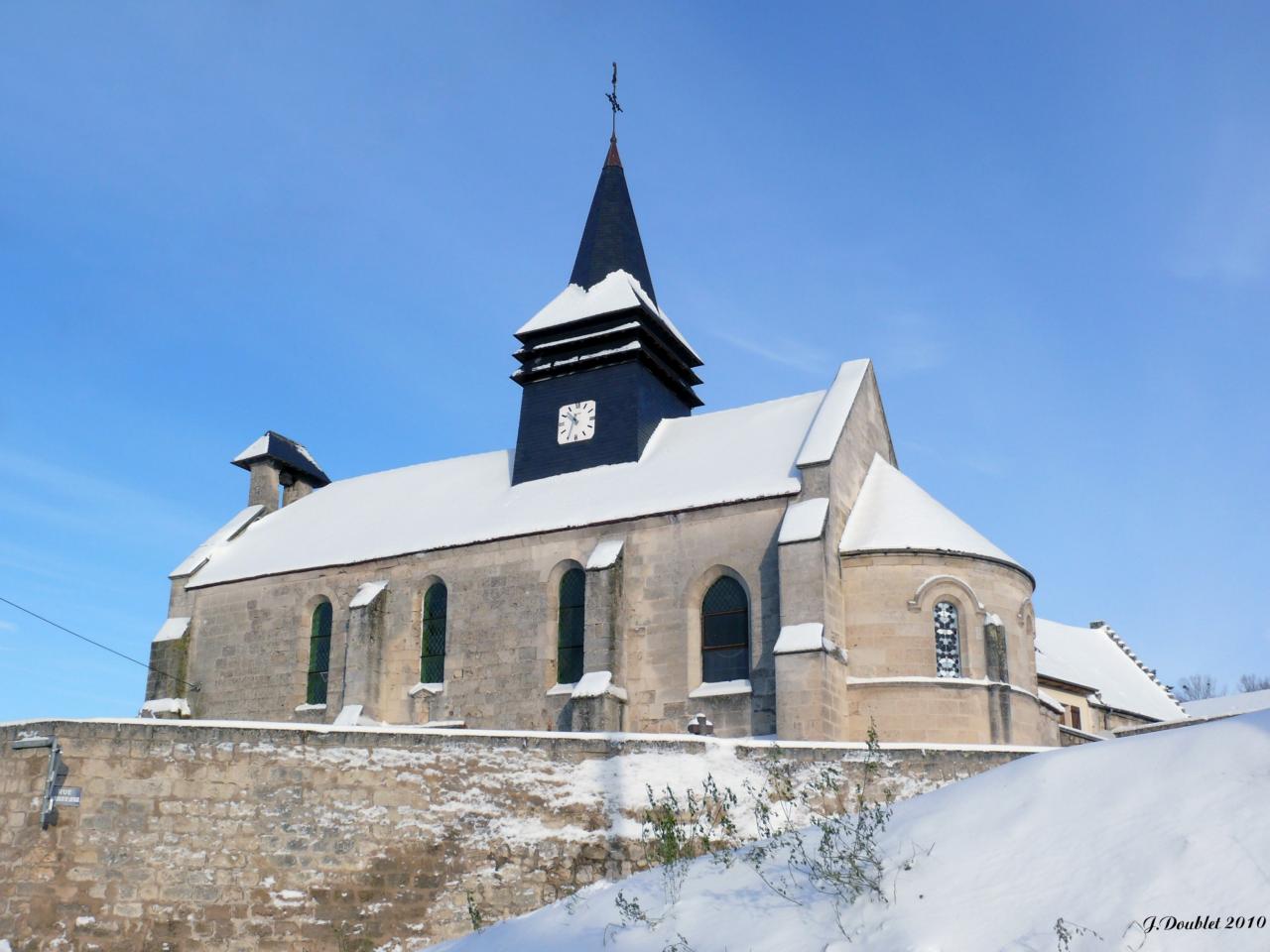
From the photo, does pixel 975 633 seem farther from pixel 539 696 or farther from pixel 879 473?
pixel 539 696

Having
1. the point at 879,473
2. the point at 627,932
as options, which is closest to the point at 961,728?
the point at 879,473

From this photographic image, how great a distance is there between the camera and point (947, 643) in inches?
905

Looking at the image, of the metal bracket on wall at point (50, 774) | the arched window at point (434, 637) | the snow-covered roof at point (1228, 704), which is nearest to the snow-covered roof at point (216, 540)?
the arched window at point (434, 637)

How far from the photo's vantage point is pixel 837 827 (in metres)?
11.0

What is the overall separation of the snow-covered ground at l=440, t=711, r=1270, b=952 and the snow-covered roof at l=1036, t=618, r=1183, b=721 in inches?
980

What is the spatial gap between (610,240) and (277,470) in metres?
11.9

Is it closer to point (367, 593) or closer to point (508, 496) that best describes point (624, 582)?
point (508, 496)

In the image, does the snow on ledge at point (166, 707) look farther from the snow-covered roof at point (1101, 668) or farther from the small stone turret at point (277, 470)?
the snow-covered roof at point (1101, 668)

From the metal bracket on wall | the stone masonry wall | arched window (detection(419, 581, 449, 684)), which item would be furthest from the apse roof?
Answer: the metal bracket on wall

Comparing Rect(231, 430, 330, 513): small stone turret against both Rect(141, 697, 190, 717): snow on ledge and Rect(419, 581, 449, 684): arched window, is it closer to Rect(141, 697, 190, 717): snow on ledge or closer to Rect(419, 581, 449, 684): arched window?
Rect(141, 697, 190, 717): snow on ledge

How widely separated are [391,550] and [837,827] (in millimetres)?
19049

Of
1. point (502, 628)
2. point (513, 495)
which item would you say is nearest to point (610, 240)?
point (513, 495)

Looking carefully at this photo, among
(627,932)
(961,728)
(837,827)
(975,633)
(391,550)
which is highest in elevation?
(391,550)

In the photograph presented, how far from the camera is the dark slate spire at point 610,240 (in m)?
32.6
